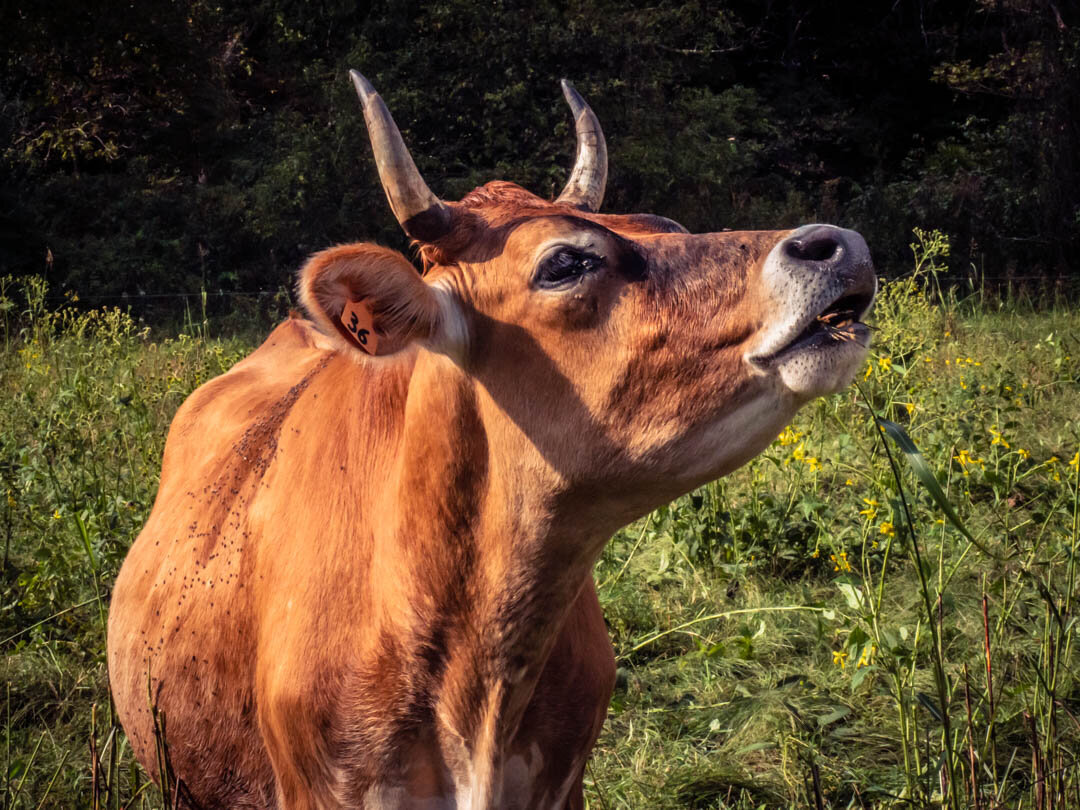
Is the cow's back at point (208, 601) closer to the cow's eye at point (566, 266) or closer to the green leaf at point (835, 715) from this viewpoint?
the cow's eye at point (566, 266)

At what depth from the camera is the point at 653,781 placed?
3.20 m

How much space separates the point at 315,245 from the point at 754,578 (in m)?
13.4

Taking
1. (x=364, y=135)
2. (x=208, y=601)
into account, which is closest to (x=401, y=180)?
(x=208, y=601)

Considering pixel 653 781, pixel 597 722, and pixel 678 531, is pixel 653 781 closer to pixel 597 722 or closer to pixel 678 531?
pixel 597 722

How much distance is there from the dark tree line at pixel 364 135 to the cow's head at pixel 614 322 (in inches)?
560

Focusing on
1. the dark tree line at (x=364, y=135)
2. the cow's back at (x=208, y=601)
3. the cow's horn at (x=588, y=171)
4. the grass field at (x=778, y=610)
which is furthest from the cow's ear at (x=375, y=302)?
the dark tree line at (x=364, y=135)

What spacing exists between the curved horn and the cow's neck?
311mm

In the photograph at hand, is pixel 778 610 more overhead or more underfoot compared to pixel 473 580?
more underfoot

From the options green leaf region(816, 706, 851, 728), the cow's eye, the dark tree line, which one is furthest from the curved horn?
the dark tree line

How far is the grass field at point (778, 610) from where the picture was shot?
9.69 feet

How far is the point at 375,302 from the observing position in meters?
1.99

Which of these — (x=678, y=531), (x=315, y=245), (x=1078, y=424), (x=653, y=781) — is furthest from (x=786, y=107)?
(x=653, y=781)

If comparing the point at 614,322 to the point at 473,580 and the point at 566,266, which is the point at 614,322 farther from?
the point at 473,580

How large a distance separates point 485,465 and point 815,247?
75cm
